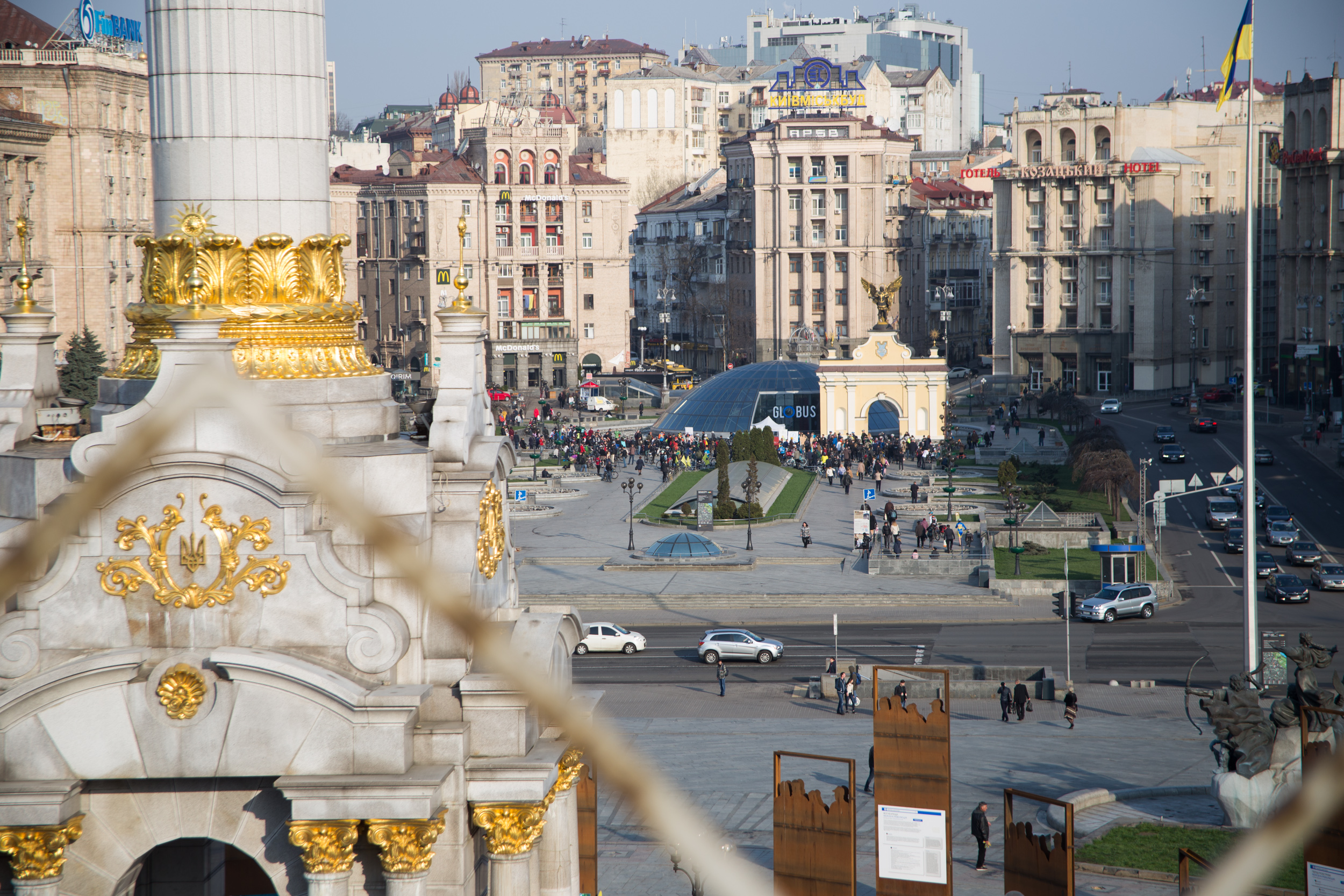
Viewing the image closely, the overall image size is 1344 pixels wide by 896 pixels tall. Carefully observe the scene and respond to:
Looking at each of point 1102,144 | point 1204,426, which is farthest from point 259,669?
point 1102,144

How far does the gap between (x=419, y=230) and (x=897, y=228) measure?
4323 centimetres

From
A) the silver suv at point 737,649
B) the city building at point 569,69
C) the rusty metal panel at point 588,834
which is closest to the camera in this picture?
the rusty metal panel at point 588,834

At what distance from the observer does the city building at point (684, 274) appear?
141 meters

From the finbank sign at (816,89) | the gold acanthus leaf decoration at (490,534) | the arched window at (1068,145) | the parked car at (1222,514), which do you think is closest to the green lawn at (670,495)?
the parked car at (1222,514)

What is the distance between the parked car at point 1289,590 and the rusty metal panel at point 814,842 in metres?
33.4

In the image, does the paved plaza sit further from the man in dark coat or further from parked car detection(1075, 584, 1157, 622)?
parked car detection(1075, 584, 1157, 622)

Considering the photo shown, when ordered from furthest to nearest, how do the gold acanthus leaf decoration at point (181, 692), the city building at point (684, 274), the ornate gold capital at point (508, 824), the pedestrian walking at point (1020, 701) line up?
the city building at point (684, 274)
the pedestrian walking at point (1020, 701)
the ornate gold capital at point (508, 824)
the gold acanthus leaf decoration at point (181, 692)

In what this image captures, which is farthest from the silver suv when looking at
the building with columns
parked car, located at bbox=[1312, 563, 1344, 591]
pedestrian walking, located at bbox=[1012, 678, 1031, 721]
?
the building with columns

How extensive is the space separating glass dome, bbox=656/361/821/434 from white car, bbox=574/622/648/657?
4509 cm

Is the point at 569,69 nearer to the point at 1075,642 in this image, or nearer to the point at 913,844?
the point at 1075,642

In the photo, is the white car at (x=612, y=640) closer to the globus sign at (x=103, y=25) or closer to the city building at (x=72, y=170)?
the city building at (x=72, y=170)

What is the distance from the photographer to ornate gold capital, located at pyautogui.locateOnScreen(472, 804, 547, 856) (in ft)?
39.5

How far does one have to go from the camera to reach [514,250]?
387ft

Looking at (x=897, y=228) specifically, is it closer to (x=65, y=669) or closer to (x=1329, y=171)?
(x=1329, y=171)
